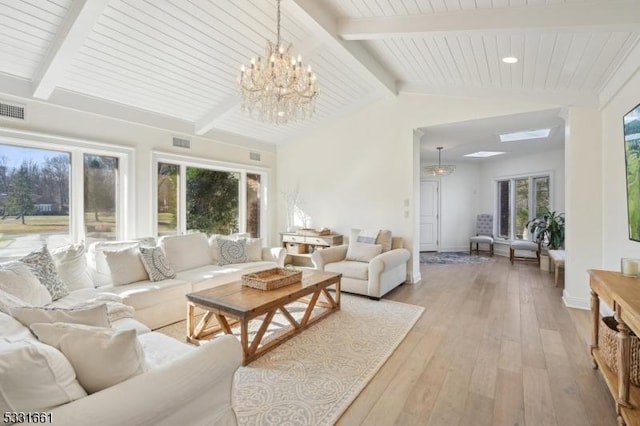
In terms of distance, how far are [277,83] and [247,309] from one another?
198cm

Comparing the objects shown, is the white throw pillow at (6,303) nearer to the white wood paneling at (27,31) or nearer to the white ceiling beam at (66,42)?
the white ceiling beam at (66,42)

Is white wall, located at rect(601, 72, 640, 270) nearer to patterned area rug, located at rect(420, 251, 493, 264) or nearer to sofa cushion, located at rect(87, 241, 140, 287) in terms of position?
patterned area rug, located at rect(420, 251, 493, 264)

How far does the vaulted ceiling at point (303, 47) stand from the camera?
8.70 ft

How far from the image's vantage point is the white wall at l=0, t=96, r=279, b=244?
344 centimetres

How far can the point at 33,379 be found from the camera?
104 centimetres

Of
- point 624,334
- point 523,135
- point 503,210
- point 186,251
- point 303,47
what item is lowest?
point 624,334

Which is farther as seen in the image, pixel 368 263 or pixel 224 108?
pixel 368 263

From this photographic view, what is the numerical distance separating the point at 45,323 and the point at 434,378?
8.09 ft

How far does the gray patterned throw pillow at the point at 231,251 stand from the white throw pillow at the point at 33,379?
3.34 m

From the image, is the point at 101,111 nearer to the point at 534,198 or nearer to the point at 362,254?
the point at 362,254

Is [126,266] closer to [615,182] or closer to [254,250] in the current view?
[254,250]

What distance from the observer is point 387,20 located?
320 centimetres

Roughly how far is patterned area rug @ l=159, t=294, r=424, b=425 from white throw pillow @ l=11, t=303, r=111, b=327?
1.05 m

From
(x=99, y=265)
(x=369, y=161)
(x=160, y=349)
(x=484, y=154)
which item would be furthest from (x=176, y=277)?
(x=484, y=154)
